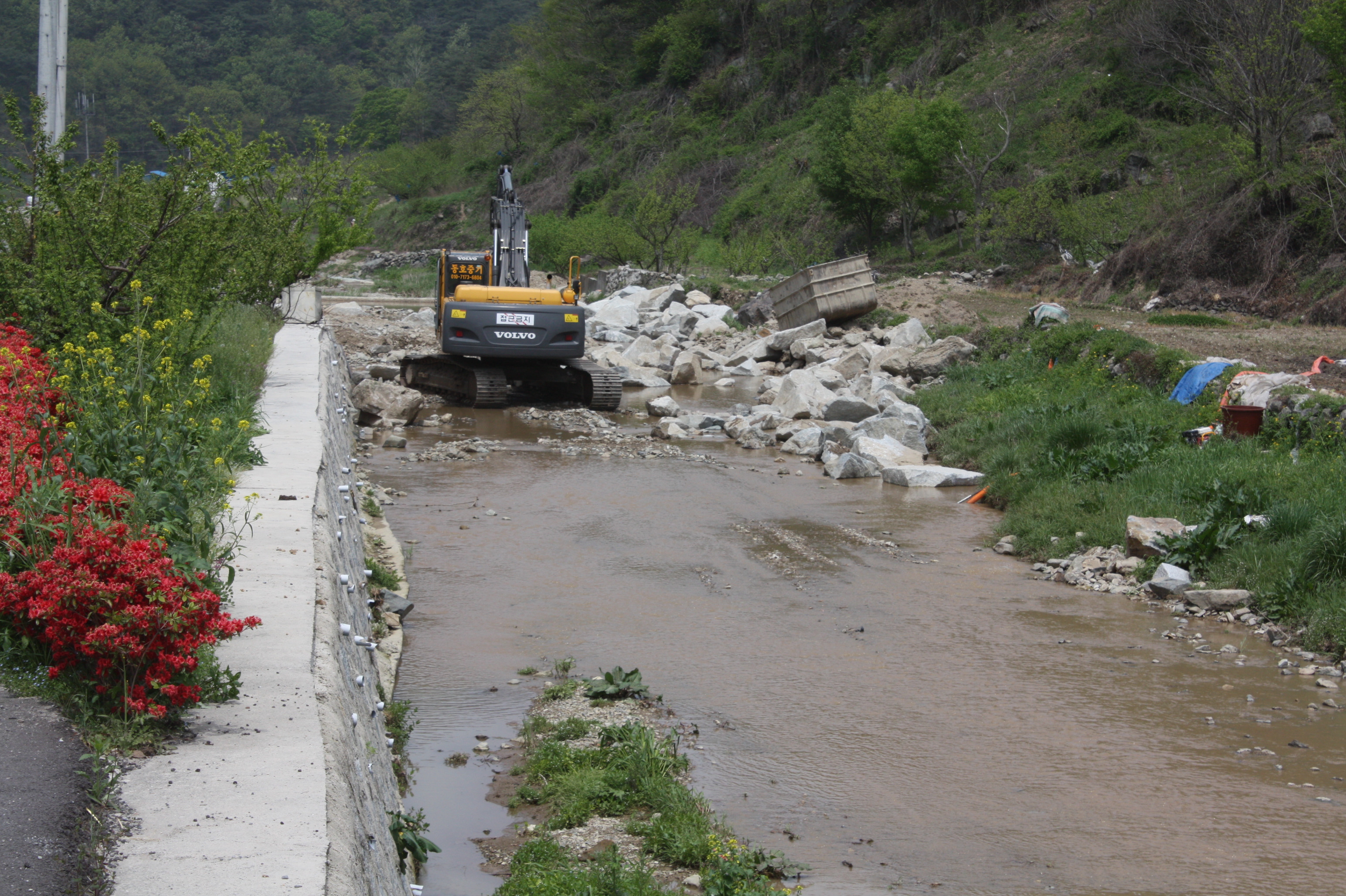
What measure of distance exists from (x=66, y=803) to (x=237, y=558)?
2335 millimetres

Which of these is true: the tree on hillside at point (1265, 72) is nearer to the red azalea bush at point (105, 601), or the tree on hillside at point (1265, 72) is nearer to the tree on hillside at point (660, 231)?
the tree on hillside at point (660, 231)

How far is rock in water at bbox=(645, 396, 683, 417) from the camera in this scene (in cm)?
1909

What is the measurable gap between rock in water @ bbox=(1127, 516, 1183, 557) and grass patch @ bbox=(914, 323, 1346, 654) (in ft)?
0.62

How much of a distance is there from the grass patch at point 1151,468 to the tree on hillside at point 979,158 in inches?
681

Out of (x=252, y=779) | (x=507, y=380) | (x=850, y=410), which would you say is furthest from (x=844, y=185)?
(x=252, y=779)

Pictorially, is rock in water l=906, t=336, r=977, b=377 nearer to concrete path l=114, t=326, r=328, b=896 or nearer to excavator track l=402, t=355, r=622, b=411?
excavator track l=402, t=355, r=622, b=411

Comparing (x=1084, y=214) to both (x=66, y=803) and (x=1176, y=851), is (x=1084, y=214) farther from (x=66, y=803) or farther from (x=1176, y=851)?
(x=66, y=803)

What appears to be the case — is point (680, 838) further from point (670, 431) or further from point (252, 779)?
A: point (670, 431)

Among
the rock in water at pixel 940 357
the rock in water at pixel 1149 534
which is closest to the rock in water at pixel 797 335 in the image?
the rock in water at pixel 940 357

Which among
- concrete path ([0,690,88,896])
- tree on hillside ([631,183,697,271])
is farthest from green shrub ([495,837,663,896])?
tree on hillside ([631,183,697,271])

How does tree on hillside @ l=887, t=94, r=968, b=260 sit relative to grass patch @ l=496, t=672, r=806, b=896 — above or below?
above

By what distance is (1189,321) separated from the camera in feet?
70.7

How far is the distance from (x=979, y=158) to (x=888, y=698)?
31670mm

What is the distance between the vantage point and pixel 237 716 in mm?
3961
